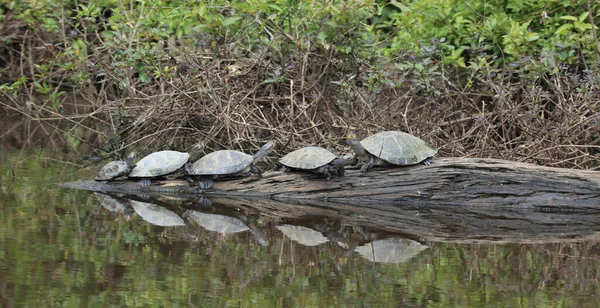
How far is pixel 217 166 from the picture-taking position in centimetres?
851

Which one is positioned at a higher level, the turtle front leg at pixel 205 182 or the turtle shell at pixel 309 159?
the turtle shell at pixel 309 159

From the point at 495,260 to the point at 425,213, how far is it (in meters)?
1.99

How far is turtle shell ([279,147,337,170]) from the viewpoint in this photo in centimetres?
827

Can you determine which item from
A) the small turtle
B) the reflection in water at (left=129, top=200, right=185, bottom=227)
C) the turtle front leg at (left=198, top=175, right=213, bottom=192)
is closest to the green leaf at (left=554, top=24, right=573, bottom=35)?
the turtle front leg at (left=198, top=175, right=213, bottom=192)

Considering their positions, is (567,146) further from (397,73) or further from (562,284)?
(562,284)

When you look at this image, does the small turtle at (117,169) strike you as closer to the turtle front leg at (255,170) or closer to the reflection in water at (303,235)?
the turtle front leg at (255,170)

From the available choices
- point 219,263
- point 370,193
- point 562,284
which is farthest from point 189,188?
point 562,284

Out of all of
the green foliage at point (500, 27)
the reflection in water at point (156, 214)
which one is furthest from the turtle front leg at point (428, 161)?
Result: the reflection in water at point (156, 214)

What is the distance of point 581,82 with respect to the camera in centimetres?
977

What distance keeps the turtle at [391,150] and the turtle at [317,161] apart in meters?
0.18

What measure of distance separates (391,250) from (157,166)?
3.00 meters

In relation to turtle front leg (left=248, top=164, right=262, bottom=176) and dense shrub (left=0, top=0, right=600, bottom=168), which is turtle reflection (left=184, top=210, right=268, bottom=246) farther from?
dense shrub (left=0, top=0, right=600, bottom=168)

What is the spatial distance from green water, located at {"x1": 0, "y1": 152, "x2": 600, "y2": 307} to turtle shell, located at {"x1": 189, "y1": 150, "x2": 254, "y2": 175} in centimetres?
110

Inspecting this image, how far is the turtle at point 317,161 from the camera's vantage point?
27.2ft
